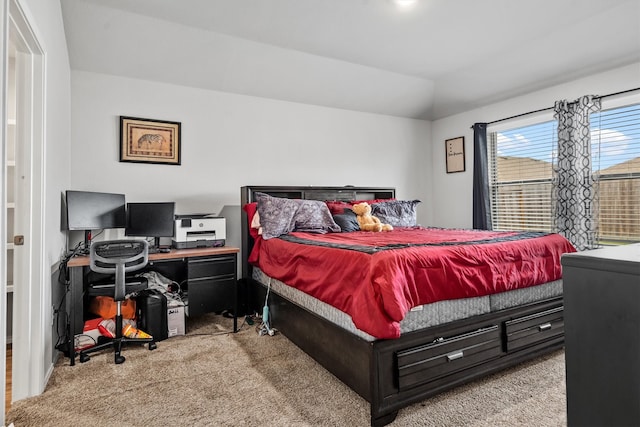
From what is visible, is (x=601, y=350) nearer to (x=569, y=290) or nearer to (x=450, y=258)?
(x=569, y=290)

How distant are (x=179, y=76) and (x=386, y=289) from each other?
307cm

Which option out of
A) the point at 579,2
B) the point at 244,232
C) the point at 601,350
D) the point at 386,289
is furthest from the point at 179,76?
the point at 601,350

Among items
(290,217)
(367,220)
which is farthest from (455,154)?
(290,217)

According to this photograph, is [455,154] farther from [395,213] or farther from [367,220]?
[367,220]

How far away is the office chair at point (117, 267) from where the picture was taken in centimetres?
233

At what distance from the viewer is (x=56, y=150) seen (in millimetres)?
2389

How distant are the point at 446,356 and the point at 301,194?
8.16ft

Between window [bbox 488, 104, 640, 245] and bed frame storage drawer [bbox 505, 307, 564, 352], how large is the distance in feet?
5.02

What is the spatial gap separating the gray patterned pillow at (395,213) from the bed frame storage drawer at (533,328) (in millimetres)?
1717

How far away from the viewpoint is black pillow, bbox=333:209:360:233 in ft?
11.1

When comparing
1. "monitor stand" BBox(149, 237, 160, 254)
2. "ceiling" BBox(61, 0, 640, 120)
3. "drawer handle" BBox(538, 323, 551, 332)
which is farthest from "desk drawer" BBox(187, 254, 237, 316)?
"drawer handle" BBox(538, 323, 551, 332)

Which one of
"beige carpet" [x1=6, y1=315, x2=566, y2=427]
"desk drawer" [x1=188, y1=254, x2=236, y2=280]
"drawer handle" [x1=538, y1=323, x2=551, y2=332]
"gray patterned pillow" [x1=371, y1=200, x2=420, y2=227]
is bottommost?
"beige carpet" [x1=6, y1=315, x2=566, y2=427]

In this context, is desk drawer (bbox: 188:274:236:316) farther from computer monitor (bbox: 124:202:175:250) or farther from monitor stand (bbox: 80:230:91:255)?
monitor stand (bbox: 80:230:91:255)

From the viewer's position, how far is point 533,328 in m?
2.19
